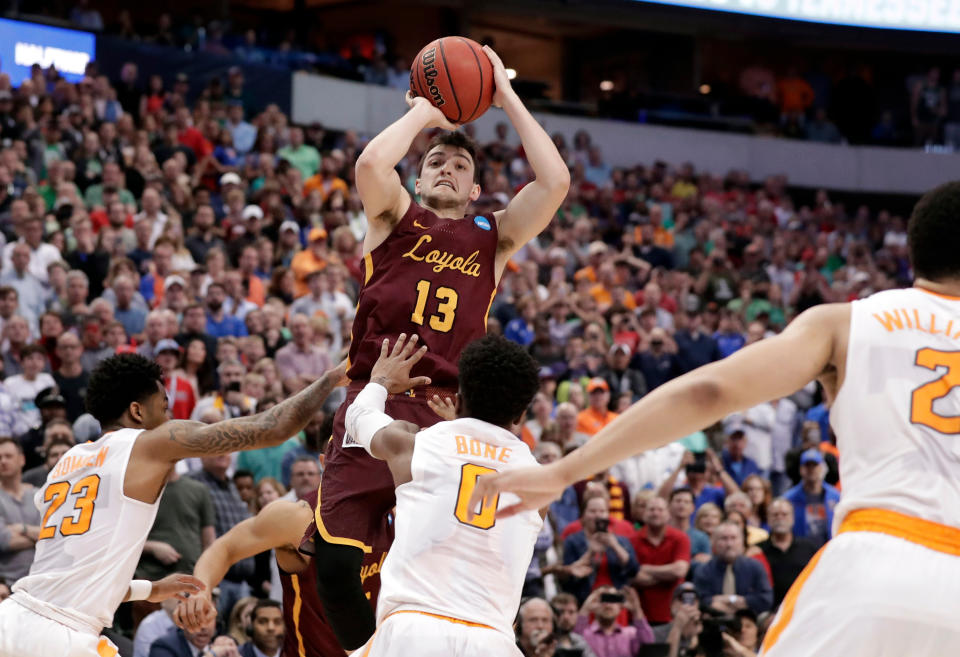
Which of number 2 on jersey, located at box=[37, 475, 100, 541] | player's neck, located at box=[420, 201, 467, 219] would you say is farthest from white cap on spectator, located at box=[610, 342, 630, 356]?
number 2 on jersey, located at box=[37, 475, 100, 541]

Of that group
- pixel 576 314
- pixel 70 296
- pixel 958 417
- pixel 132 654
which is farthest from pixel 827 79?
pixel 958 417

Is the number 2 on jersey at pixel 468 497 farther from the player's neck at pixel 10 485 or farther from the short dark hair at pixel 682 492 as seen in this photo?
the short dark hair at pixel 682 492

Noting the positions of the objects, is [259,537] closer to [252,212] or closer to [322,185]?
[252,212]

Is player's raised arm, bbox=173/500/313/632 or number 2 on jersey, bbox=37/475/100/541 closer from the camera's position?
number 2 on jersey, bbox=37/475/100/541

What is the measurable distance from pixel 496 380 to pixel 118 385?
213cm

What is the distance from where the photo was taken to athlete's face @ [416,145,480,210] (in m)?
5.81

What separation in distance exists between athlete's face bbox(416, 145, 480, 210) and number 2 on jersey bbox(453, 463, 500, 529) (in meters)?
1.87

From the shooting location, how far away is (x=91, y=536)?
541 centimetres

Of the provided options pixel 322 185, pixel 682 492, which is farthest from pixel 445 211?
pixel 322 185

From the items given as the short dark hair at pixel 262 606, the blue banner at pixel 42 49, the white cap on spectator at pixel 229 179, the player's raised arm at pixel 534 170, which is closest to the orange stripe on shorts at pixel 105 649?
the player's raised arm at pixel 534 170

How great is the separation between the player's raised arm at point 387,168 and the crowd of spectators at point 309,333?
1801mm

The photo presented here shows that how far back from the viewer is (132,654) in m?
8.19

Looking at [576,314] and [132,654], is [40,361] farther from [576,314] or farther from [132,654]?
[576,314]

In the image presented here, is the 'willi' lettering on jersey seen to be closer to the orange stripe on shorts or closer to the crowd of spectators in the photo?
the orange stripe on shorts
